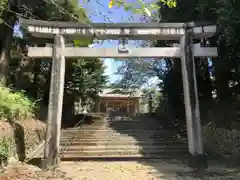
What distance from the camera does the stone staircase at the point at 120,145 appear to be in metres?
10.1

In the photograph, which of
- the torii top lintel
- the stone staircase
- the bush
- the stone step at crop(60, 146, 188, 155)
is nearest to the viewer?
the bush

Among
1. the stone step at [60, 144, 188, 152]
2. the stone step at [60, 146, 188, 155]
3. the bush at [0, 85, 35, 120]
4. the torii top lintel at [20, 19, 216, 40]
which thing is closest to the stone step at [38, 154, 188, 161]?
the stone step at [60, 146, 188, 155]

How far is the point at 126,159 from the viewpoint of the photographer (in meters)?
9.59

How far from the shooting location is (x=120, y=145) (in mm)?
11352

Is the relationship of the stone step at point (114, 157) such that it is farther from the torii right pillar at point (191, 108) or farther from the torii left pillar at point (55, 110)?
the torii right pillar at point (191, 108)

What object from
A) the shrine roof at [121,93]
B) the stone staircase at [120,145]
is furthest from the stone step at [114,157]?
the shrine roof at [121,93]

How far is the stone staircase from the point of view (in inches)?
396

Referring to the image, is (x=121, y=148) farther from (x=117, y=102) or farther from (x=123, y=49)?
(x=117, y=102)

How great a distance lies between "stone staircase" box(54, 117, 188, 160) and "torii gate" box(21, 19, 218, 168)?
1679 mm

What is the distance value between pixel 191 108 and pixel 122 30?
3.29 m

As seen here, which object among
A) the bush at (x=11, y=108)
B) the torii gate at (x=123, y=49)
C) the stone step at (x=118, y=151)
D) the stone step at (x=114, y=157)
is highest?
the torii gate at (x=123, y=49)

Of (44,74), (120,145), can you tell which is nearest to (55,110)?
(120,145)

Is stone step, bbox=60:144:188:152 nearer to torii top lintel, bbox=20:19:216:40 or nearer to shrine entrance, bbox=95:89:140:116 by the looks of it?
torii top lintel, bbox=20:19:216:40

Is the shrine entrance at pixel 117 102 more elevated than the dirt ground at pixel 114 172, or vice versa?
the shrine entrance at pixel 117 102
